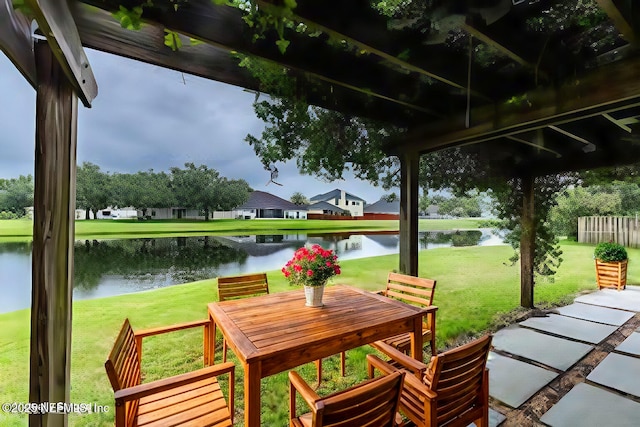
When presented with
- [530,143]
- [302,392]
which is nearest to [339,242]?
[302,392]

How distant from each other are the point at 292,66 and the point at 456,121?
152cm

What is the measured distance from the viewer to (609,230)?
229 inches

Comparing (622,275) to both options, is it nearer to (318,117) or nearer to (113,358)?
→ (318,117)

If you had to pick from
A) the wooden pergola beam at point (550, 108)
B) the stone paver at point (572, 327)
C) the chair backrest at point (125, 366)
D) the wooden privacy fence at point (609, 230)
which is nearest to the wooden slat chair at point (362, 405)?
the chair backrest at point (125, 366)

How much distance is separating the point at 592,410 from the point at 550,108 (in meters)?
2.13

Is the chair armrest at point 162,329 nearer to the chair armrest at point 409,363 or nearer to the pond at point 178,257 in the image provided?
the pond at point 178,257

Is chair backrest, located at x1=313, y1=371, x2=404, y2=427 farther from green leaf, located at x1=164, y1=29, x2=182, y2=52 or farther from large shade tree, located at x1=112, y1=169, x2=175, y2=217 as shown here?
large shade tree, located at x1=112, y1=169, x2=175, y2=217

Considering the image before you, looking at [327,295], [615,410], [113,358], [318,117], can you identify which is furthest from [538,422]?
[318,117]

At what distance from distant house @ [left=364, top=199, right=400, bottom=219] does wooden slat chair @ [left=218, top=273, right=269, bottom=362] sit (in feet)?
5.36

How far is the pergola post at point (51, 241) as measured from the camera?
1169 millimetres

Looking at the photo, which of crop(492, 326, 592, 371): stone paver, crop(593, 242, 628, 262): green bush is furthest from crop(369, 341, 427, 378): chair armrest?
crop(593, 242, 628, 262): green bush

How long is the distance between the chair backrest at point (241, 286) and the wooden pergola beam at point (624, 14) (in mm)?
2770

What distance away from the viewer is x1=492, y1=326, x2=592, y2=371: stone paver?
2.60 meters

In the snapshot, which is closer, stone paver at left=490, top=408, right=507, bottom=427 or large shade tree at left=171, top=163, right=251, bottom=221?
stone paver at left=490, top=408, right=507, bottom=427
